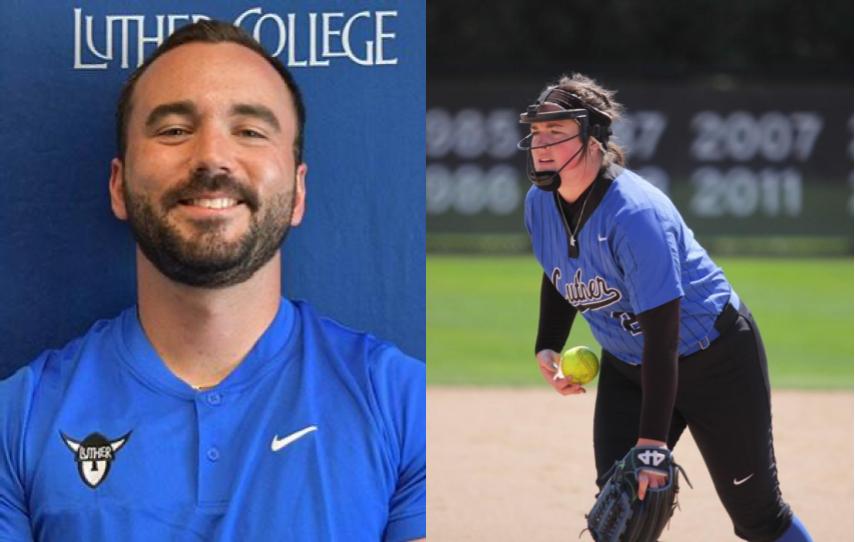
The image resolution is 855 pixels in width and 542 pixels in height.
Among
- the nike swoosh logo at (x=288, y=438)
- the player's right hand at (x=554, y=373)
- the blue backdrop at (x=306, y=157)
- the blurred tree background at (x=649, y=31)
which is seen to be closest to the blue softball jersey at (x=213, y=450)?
the nike swoosh logo at (x=288, y=438)

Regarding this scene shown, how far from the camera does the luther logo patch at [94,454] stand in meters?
3.54

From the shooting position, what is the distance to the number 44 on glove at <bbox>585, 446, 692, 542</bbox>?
16.6 feet

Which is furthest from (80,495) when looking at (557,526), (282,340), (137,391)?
(557,526)

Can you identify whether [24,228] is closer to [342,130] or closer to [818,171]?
[342,130]

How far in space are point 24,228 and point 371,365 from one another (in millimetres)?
969

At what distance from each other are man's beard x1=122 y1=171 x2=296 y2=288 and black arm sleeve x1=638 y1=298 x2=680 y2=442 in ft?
5.63

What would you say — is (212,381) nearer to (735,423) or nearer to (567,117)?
(567,117)

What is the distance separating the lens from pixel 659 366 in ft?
15.9

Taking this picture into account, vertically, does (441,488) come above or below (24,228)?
below

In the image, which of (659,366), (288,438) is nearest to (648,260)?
(659,366)

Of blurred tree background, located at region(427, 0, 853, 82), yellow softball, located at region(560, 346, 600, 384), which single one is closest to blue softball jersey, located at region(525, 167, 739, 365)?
yellow softball, located at region(560, 346, 600, 384)

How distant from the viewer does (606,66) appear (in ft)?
61.2

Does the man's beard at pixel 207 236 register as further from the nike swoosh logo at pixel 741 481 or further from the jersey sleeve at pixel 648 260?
the nike swoosh logo at pixel 741 481

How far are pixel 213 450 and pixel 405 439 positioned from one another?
0.47 metres
